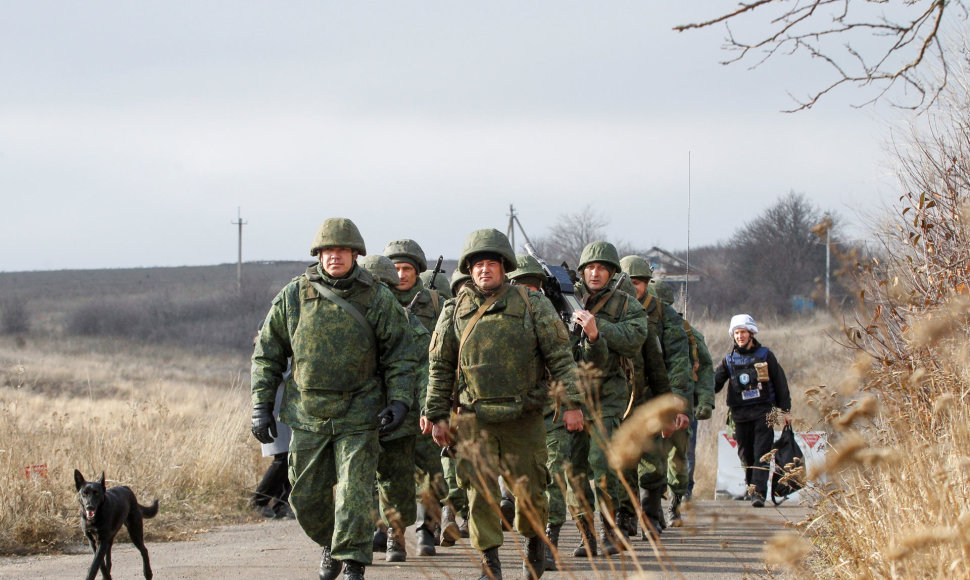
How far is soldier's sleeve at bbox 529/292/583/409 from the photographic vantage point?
22.7ft

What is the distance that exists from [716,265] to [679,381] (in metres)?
59.8

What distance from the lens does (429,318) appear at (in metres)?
9.69

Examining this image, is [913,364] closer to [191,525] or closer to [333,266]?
[333,266]

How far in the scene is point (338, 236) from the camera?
7.21m

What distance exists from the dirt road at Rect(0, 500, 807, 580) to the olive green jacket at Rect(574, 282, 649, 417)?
1089mm

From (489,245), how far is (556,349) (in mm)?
753

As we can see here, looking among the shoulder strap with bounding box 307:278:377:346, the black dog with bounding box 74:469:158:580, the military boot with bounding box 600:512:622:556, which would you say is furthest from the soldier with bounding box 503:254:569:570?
the black dog with bounding box 74:469:158:580

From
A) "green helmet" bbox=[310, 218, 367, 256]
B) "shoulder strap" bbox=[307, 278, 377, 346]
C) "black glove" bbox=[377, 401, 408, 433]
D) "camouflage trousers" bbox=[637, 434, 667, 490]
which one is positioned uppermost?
"green helmet" bbox=[310, 218, 367, 256]

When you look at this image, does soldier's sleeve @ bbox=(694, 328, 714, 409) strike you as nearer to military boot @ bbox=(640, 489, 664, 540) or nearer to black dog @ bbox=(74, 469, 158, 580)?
military boot @ bbox=(640, 489, 664, 540)

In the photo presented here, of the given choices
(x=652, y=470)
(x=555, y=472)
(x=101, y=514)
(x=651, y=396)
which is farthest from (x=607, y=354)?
(x=101, y=514)

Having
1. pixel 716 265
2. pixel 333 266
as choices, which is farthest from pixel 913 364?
pixel 716 265

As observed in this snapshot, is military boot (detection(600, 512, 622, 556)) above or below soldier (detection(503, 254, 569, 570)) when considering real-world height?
below

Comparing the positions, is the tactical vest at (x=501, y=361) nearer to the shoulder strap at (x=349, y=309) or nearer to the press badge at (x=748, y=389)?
the shoulder strap at (x=349, y=309)

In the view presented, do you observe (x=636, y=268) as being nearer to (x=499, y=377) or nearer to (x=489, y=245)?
(x=489, y=245)
